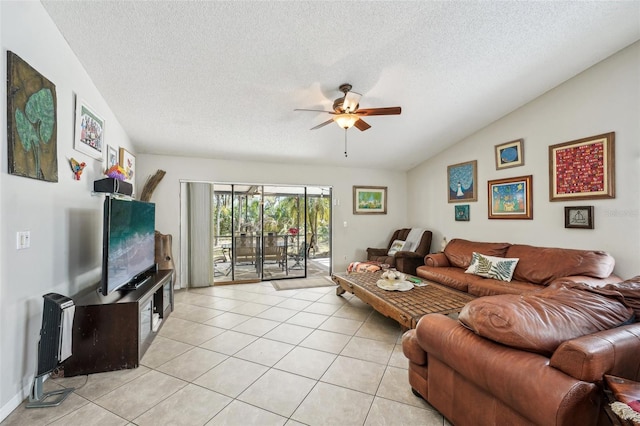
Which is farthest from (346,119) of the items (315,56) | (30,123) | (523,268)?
(523,268)

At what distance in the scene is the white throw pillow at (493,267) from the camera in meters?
3.52

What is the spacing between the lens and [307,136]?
4258 millimetres

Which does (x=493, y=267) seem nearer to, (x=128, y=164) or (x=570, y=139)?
(x=570, y=139)

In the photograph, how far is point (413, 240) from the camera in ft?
17.6

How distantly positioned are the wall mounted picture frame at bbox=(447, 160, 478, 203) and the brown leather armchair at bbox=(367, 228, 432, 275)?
0.88 metres

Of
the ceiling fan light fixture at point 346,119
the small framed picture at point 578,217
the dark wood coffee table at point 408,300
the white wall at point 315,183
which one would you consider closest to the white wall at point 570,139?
the small framed picture at point 578,217

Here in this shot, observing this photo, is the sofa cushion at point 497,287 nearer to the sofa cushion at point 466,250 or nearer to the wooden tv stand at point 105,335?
the sofa cushion at point 466,250

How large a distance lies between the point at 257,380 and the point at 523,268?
3.45 meters

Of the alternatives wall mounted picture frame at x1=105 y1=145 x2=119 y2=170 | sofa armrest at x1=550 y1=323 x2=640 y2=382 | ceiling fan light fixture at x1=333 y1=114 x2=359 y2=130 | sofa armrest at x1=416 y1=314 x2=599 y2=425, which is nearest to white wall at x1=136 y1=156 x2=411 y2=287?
wall mounted picture frame at x1=105 y1=145 x2=119 y2=170

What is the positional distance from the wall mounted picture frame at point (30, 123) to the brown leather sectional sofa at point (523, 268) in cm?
439

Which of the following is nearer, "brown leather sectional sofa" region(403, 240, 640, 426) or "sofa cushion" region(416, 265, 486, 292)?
"brown leather sectional sofa" region(403, 240, 640, 426)

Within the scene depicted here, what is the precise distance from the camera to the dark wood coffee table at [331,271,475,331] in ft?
8.18

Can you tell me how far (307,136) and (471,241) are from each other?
3249 millimetres

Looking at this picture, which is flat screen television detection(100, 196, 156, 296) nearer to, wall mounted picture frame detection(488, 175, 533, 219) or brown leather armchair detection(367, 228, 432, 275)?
brown leather armchair detection(367, 228, 432, 275)
